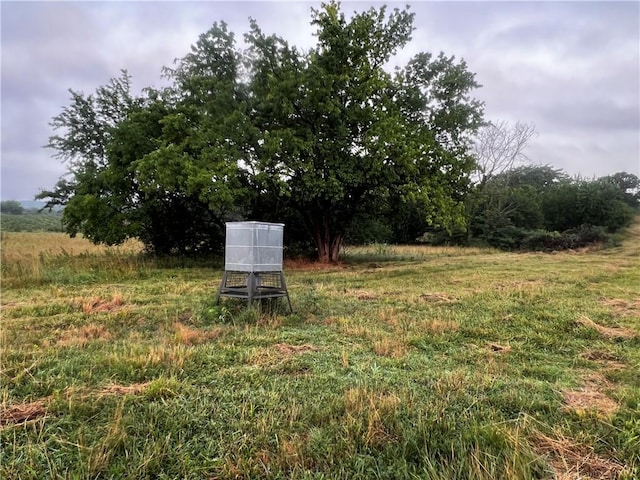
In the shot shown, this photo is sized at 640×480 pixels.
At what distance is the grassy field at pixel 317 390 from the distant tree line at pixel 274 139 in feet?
19.9

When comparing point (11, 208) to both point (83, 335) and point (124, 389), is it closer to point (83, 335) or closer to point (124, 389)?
point (83, 335)

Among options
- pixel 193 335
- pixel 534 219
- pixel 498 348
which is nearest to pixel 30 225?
pixel 193 335

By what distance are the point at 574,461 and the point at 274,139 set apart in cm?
1001

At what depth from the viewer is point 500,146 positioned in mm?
27719

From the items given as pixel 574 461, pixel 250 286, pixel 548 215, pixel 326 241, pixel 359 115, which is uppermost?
pixel 359 115

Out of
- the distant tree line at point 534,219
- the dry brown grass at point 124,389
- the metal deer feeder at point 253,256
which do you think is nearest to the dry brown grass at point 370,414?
the dry brown grass at point 124,389

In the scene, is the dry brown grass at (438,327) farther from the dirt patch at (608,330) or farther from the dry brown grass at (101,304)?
the dry brown grass at (101,304)

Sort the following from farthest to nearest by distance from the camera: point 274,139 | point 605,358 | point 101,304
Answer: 1. point 274,139
2. point 101,304
3. point 605,358

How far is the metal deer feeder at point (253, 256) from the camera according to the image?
5.59 meters

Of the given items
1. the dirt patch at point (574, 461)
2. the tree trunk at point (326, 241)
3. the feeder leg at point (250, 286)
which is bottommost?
the dirt patch at point (574, 461)

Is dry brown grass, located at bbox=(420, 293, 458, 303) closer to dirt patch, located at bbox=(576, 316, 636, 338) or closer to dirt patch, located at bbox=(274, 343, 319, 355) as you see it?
dirt patch, located at bbox=(576, 316, 636, 338)

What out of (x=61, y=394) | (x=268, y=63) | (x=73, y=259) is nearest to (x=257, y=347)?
(x=61, y=394)

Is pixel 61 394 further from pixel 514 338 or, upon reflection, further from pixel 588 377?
pixel 514 338

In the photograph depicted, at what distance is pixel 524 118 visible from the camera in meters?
27.2
